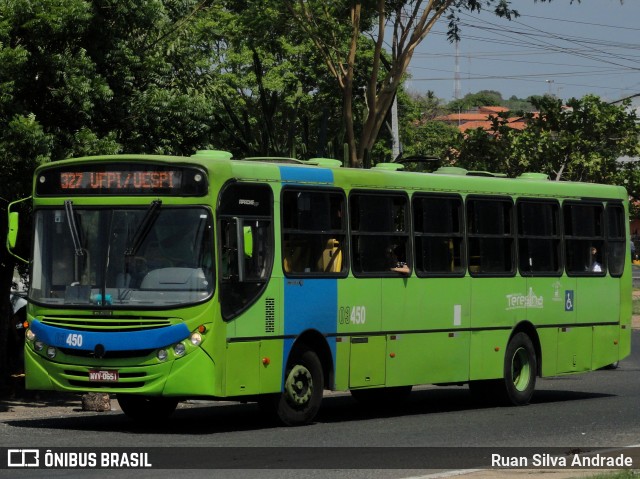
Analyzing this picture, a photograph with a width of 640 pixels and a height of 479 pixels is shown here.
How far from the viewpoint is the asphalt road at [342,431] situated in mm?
12266

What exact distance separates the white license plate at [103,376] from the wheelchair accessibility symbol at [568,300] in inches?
317

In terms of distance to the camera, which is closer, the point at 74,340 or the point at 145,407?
the point at 74,340

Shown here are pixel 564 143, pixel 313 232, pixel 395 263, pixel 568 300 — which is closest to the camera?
pixel 313 232

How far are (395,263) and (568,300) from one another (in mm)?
4076

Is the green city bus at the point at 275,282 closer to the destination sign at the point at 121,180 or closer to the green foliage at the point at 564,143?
the destination sign at the point at 121,180

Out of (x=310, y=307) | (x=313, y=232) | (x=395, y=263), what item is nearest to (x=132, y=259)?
(x=310, y=307)

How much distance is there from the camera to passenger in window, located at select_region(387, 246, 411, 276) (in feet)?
55.8

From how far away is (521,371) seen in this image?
19422mm

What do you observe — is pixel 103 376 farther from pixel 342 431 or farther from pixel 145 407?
pixel 342 431

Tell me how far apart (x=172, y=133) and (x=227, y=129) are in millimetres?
2300

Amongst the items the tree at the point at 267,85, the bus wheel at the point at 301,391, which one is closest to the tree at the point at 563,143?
the tree at the point at 267,85

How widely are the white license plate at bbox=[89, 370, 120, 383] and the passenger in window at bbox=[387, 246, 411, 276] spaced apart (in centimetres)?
413

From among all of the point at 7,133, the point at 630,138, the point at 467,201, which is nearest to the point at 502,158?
the point at 630,138

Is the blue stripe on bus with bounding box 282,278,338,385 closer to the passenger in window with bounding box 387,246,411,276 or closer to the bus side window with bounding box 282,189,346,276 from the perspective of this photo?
the bus side window with bounding box 282,189,346,276
